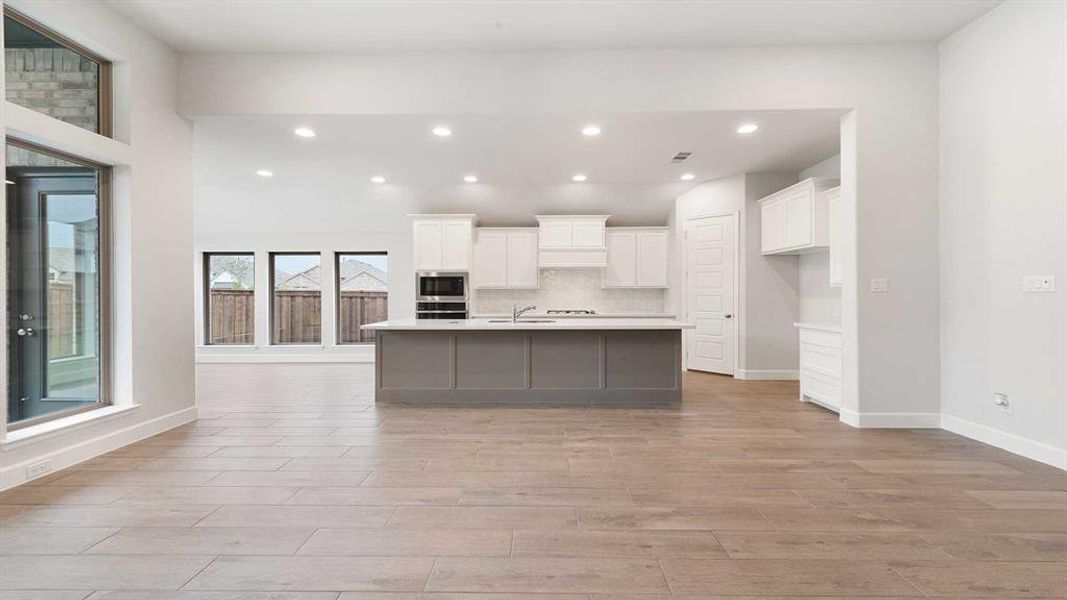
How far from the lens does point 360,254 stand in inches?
370

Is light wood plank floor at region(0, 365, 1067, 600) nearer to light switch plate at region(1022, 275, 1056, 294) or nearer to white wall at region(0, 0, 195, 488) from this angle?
white wall at region(0, 0, 195, 488)

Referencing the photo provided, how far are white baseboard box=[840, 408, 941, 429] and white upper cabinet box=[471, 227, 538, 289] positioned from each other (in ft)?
16.9

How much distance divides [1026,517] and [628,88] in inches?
148

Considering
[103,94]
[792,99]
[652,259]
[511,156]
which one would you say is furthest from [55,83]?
[652,259]

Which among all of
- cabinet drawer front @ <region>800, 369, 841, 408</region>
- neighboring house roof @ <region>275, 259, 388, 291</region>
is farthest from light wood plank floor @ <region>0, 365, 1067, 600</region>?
neighboring house roof @ <region>275, 259, 388, 291</region>

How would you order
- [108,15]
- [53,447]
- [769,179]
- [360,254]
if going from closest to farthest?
[53,447]
[108,15]
[769,179]
[360,254]

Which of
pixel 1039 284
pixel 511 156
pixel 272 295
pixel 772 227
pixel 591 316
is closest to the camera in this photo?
pixel 1039 284

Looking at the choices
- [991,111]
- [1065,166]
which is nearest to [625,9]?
[991,111]

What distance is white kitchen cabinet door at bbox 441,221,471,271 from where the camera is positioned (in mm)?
8281

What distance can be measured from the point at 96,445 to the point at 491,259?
226 inches

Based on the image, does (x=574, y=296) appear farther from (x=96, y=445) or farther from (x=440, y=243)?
(x=96, y=445)

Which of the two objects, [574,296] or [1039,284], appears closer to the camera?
[1039,284]

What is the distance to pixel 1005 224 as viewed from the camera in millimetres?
3637

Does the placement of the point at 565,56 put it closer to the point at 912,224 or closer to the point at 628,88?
the point at 628,88
